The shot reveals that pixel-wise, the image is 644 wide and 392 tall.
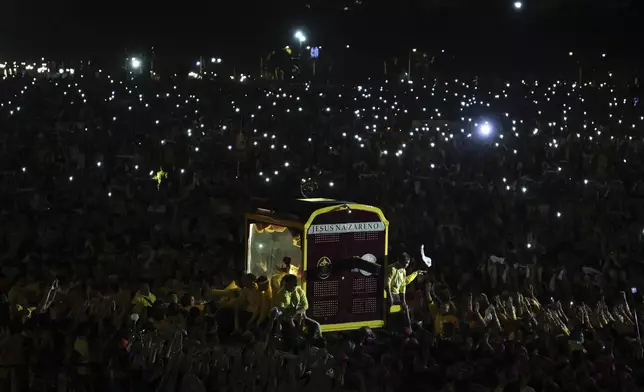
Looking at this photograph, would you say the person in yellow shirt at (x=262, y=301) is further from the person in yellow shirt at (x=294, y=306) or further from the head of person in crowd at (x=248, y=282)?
the person in yellow shirt at (x=294, y=306)

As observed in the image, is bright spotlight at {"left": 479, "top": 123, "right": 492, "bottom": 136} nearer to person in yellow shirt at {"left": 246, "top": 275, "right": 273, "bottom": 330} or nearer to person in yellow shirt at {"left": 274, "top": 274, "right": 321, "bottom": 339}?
person in yellow shirt at {"left": 246, "top": 275, "right": 273, "bottom": 330}

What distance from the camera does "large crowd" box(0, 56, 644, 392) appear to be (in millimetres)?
8758

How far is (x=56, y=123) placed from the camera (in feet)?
89.6

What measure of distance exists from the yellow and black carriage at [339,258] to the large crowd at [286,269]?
0.39m

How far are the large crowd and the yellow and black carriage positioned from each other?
0.39 meters

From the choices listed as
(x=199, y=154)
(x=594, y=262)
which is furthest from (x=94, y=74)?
(x=594, y=262)

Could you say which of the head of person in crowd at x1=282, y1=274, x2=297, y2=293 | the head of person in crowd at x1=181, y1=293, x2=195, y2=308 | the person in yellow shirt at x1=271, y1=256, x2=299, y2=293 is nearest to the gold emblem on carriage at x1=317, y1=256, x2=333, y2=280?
the person in yellow shirt at x1=271, y1=256, x2=299, y2=293

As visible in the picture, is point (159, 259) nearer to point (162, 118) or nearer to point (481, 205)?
point (481, 205)

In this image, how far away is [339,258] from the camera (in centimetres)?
1204

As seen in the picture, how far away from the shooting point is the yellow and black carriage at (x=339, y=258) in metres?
11.8

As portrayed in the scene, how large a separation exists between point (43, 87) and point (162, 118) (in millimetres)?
10118

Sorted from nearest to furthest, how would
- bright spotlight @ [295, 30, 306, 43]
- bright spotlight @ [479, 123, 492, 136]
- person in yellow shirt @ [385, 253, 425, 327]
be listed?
person in yellow shirt @ [385, 253, 425, 327] → bright spotlight @ [479, 123, 492, 136] → bright spotlight @ [295, 30, 306, 43]

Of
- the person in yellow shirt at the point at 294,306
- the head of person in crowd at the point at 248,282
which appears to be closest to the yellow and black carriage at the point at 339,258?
the person in yellow shirt at the point at 294,306

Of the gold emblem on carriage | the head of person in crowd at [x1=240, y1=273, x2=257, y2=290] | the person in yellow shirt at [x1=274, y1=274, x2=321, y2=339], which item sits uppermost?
the gold emblem on carriage
